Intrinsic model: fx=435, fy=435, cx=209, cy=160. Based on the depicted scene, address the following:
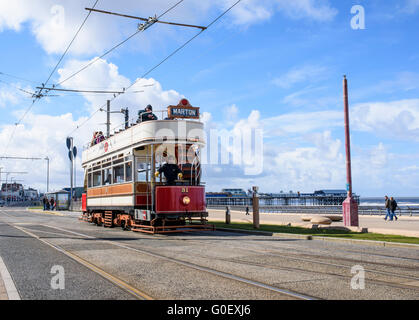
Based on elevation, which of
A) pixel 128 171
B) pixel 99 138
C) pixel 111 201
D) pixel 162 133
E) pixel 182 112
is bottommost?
pixel 111 201

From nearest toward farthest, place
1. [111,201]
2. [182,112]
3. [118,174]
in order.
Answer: [182,112], [118,174], [111,201]

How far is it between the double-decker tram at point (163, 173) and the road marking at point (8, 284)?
7.77 metres

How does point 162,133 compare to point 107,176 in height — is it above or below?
A: above

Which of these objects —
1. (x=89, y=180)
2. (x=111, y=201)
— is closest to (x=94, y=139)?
(x=89, y=180)

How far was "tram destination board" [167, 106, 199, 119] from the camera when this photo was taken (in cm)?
1755

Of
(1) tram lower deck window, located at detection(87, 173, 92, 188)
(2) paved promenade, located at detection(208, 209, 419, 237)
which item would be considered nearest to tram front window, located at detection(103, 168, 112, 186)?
(1) tram lower deck window, located at detection(87, 173, 92, 188)

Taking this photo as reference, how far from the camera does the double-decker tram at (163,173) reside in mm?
16625

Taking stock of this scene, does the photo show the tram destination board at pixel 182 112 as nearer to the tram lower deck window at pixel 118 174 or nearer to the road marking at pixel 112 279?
the tram lower deck window at pixel 118 174

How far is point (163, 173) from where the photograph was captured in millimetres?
17109

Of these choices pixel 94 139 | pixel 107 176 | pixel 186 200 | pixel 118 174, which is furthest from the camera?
pixel 94 139

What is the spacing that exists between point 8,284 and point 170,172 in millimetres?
9935

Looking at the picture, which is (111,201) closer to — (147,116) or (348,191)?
(147,116)

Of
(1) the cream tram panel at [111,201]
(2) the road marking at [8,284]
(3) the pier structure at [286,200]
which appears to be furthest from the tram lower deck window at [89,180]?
Answer: (3) the pier structure at [286,200]

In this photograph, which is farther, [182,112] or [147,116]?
[147,116]
